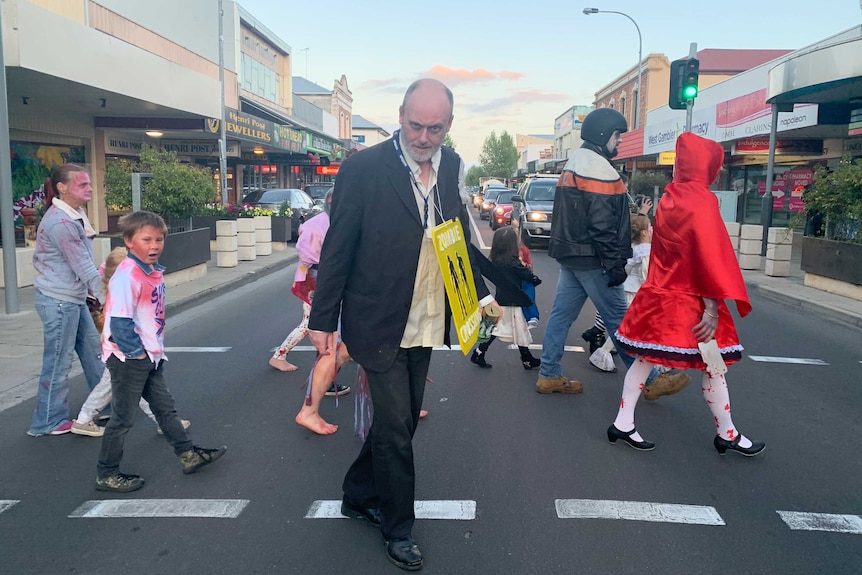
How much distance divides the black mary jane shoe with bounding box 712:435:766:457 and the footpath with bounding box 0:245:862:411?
5.32 meters

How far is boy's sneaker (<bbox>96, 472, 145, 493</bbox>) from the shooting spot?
4086 mm

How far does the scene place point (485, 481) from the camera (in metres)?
4.23

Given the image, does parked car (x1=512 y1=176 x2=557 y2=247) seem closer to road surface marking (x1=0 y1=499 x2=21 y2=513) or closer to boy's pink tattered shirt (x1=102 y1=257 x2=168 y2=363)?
boy's pink tattered shirt (x1=102 y1=257 x2=168 y2=363)

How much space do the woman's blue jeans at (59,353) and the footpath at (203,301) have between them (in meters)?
0.93

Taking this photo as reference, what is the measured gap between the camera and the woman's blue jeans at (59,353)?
4891mm

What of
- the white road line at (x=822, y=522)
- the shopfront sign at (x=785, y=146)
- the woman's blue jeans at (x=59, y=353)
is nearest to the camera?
the white road line at (x=822, y=522)

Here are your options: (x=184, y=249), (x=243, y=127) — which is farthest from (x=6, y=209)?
(x=243, y=127)

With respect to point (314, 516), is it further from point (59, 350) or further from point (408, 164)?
point (59, 350)

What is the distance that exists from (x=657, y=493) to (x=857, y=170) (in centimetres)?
906

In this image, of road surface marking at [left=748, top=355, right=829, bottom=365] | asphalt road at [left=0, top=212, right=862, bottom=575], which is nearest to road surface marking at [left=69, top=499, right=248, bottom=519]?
asphalt road at [left=0, top=212, right=862, bottom=575]

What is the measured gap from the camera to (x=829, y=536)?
3555 millimetres

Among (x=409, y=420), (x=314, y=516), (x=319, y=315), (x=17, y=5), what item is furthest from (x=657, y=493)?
(x=17, y=5)

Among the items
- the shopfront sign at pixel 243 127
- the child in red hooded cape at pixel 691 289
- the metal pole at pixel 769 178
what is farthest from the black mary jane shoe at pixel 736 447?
the shopfront sign at pixel 243 127

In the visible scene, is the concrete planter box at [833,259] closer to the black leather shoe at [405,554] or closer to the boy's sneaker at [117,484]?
the black leather shoe at [405,554]
